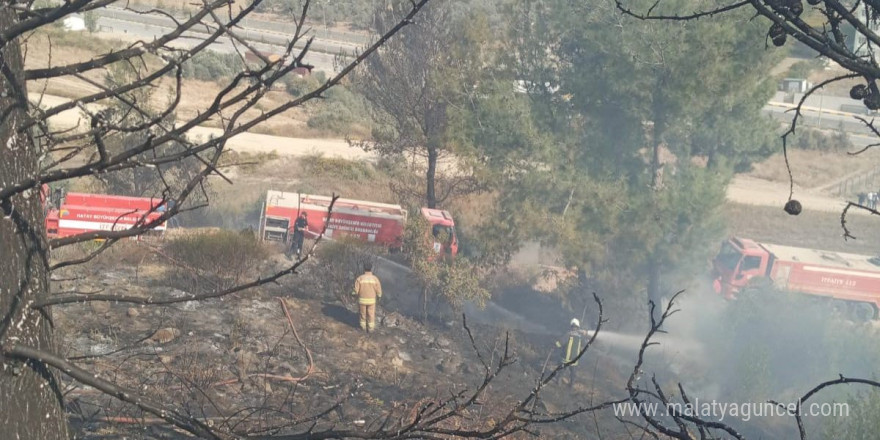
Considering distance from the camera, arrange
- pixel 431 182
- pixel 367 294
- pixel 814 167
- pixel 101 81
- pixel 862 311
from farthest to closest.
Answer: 1. pixel 814 167
2. pixel 101 81
3. pixel 862 311
4. pixel 431 182
5. pixel 367 294

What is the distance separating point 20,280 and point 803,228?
126 feet

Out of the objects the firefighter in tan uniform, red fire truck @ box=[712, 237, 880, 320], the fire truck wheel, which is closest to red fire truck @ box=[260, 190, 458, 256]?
the firefighter in tan uniform

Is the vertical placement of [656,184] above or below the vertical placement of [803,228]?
above

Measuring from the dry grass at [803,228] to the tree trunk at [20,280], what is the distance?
3513 centimetres

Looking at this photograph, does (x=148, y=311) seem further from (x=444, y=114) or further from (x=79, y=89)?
(x=79, y=89)

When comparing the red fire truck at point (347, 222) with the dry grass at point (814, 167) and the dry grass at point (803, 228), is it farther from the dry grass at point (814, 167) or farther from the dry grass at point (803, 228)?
the dry grass at point (814, 167)

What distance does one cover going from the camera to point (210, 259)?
1773 cm

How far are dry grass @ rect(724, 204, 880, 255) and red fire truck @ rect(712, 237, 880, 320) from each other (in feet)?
25.6

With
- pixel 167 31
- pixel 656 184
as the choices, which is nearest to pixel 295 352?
pixel 656 184

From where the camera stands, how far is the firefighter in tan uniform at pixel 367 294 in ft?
53.8

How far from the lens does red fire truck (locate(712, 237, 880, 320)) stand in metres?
26.9

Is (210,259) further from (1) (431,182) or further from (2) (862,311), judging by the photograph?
(2) (862,311)

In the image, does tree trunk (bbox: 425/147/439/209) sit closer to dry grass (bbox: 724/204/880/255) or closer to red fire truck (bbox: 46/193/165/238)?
red fire truck (bbox: 46/193/165/238)

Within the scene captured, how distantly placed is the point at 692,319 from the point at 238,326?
56.0ft
